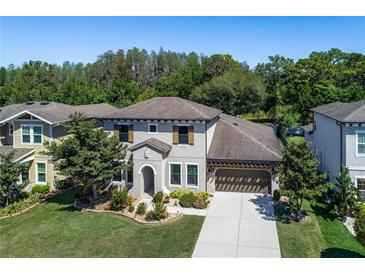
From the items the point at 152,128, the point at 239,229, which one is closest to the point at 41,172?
the point at 152,128

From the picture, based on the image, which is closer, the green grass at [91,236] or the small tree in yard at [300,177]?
the green grass at [91,236]

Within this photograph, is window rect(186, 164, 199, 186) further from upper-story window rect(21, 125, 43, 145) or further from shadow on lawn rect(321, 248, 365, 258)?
upper-story window rect(21, 125, 43, 145)

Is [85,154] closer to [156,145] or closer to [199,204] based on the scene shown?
[156,145]

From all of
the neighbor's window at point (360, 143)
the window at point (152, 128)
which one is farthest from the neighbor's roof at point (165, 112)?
the neighbor's window at point (360, 143)

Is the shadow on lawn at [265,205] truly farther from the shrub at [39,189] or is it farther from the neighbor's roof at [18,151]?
the neighbor's roof at [18,151]

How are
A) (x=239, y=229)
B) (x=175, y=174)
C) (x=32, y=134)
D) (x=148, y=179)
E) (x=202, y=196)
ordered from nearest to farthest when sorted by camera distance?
(x=239, y=229)
(x=202, y=196)
(x=175, y=174)
(x=148, y=179)
(x=32, y=134)

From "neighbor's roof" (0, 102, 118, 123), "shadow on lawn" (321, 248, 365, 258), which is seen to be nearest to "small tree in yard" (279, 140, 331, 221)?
"shadow on lawn" (321, 248, 365, 258)
